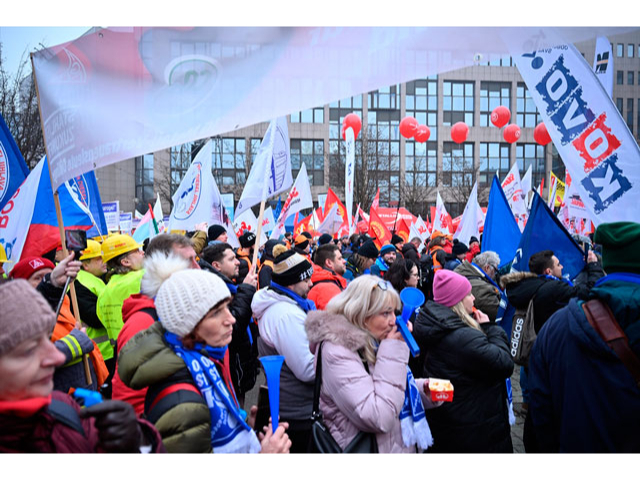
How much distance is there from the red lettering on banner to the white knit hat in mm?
2775

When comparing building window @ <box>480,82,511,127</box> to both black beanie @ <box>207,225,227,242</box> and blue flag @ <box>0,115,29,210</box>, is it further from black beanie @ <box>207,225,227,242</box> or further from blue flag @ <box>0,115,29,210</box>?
blue flag @ <box>0,115,29,210</box>

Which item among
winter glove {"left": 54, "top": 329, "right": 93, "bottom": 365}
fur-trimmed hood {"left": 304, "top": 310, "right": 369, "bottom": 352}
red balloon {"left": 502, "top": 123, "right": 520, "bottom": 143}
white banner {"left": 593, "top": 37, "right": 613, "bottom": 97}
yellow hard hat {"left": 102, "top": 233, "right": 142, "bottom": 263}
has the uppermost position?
red balloon {"left": 502, "top": 123, "right": 520, "bottom": 143}

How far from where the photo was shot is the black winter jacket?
12.8 feet

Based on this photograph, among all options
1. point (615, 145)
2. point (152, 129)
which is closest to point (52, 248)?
point (152, 129)

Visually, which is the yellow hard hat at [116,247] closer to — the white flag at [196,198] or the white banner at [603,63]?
the white flag at [196,198]

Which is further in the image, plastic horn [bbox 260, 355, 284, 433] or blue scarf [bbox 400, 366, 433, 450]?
blue scarf [bbox 400, 366, 433, 450]

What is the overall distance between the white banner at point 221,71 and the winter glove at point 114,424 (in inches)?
60.9

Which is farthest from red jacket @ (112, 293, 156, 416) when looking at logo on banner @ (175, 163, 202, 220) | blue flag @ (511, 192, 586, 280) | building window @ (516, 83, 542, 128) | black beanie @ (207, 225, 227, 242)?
building window @ (516, 83, 542, 128)

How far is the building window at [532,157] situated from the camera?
50281 mm

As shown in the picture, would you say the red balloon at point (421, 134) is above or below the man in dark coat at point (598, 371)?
above

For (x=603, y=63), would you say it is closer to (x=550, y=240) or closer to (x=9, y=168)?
(x=550, y=240)

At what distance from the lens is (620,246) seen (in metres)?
2.29

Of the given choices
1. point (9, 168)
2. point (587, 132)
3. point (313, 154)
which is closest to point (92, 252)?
point (9, 168)

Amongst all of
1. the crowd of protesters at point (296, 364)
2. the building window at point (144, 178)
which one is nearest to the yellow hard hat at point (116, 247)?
the crowd of protesters at point (296, 364)
